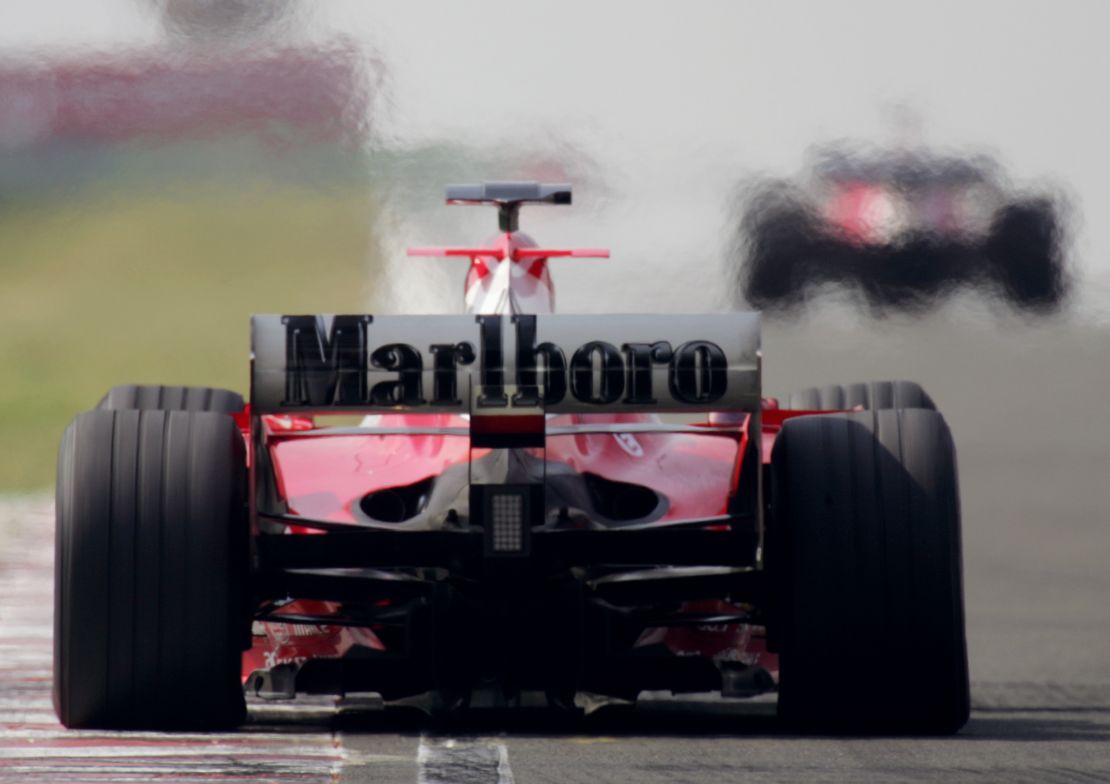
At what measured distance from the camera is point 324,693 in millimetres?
10062

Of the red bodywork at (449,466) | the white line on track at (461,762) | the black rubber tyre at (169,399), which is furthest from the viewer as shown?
the black rubber tyre at (169,399)

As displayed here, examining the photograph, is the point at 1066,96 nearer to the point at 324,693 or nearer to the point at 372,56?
the point at 372,56

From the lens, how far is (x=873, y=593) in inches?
386

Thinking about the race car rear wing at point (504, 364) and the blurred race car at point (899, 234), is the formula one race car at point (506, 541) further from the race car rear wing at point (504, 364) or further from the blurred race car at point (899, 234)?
the blurred race car at point (899, 234)

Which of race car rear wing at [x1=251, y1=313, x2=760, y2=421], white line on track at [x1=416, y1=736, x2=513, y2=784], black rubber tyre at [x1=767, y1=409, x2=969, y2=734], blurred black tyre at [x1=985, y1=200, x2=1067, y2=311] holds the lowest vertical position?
white line on track at [x1=416, y1=736, x2=513, y2=784]

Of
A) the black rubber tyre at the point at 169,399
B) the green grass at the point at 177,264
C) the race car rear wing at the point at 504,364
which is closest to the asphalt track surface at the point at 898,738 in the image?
the race car rear wing at the point at 504,364

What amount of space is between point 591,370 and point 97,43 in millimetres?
8535

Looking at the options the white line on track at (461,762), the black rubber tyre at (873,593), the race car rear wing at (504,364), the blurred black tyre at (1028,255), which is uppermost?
the blurred black tyre at (1028,255)

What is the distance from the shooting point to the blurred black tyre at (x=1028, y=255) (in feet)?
58.7

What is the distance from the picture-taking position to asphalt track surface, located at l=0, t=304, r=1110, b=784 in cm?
876

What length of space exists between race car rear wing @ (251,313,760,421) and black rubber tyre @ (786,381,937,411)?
233 centimetres

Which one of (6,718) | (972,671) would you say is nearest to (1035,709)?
(972,671)

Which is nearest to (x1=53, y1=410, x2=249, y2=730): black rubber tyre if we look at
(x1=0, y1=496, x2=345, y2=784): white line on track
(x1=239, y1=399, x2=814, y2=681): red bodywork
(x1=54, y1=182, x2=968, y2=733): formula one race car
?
(x1=54, y1=182, x2=968, y2=733): formula one race car

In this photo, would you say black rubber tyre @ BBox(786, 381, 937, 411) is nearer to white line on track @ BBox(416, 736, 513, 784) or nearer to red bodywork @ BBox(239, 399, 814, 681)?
red bodywork @ BBox(239, 399, 814, 681)
